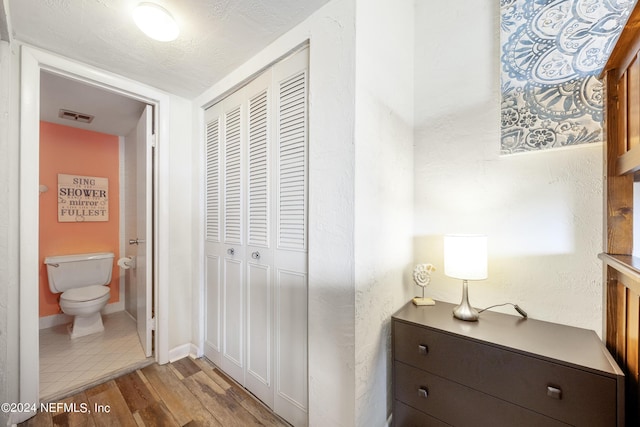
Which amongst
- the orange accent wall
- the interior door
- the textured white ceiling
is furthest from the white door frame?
the orange accent wall

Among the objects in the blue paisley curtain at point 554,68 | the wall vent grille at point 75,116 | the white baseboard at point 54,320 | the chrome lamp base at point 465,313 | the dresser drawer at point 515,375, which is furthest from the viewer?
the white baseboard at point 54,320

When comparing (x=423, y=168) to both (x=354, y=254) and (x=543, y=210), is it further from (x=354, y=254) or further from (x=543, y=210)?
(x=354, y=254)

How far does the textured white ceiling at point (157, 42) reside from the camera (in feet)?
4.18

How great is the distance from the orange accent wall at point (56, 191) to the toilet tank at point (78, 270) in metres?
0.18

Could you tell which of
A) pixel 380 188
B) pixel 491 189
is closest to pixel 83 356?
pixel 380 188

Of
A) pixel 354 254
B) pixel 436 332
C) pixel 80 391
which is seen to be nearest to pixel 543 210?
pixel 436 332

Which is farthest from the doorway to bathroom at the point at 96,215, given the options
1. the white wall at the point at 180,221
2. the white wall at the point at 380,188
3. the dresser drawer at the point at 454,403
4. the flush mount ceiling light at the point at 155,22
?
the dresser drawer at the point at 454,403

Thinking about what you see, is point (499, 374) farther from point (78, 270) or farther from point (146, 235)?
point (78, 270)

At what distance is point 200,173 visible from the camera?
85.4 inches

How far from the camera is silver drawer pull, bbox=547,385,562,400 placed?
2.86 ft

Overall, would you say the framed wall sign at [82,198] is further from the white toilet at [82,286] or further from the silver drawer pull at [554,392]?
the silver drawer pull at [554,392]

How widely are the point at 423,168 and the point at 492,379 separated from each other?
3.66 ft

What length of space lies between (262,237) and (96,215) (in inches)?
107

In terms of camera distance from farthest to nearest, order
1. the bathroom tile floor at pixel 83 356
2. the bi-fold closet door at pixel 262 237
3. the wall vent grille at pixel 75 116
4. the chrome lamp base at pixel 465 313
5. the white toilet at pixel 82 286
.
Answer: the wall vent grille at pixel 75 116 < the white toilet at pixel 82 286 < the bathroom tile floor at pixel 83 356 < the bi-fold closet door at pixel 262 237 < the chrome lamp base at pixel 465 313
